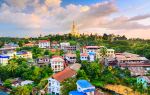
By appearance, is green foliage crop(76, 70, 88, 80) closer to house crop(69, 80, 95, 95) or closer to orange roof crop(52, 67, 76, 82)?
orange roof crop(52, 67, 76, 82)

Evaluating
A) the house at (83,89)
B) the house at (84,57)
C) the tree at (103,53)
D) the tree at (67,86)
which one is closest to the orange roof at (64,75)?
the tree at (67,86)

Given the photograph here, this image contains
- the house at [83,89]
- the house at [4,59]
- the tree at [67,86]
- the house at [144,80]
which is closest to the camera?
the house at [83,89]

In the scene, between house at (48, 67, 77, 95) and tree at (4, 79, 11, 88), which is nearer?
house at (48, 67, 77, 95)

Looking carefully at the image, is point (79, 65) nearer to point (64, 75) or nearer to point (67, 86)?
point (64, 75)

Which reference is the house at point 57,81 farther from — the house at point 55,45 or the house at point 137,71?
the house at point 55,45

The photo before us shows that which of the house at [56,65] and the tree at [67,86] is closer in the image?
the tree at [67,86]

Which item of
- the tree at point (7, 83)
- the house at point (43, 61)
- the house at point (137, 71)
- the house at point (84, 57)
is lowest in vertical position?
the tree at point (7, 83)

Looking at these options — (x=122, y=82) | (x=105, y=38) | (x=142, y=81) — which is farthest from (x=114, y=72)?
(x=105, y=38)

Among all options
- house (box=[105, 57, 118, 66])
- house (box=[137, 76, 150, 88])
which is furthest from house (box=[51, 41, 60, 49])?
house (box=[137, 76, 150, 88])

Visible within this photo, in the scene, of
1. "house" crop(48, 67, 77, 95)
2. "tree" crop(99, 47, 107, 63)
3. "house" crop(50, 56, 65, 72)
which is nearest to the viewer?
"house" crop(48, 67, 77, 95)

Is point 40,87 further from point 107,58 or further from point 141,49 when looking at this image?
point 141,49

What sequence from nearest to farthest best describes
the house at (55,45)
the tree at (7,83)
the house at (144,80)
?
the house at (144,80)
the tree at (7,83)
the house at (55,45)
